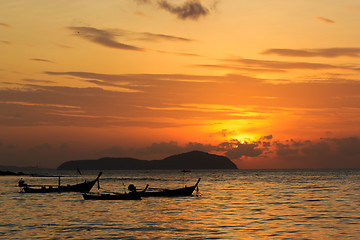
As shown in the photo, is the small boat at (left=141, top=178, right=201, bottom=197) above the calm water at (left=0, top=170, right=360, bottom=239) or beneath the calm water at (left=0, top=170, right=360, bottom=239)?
above

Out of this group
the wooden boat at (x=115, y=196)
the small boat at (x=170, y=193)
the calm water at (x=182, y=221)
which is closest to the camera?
the calm water at (x=182, y=221)

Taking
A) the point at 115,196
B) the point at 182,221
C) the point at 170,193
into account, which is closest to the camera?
the point at 182,221

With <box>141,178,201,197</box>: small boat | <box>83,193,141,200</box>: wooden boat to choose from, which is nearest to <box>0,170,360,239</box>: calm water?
<box>83,193,141,200</box>: wooden boat

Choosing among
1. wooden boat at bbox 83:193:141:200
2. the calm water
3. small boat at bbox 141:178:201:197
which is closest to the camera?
the calm water

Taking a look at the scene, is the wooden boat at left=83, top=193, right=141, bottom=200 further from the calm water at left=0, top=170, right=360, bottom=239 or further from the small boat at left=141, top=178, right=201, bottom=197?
the calm water at left=0, top=170, right=360, bottom=239

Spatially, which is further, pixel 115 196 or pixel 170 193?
pixel 170 193

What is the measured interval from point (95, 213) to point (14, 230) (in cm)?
1697

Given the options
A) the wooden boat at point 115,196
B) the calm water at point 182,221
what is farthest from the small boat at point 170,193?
the calm water at point 182,221

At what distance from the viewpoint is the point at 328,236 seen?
4172cm

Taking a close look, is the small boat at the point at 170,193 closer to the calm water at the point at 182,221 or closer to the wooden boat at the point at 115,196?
the wooden boat at the point at 115,196

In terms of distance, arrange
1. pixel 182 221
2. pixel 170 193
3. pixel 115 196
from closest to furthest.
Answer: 1. pixel 182 221
2. pixel 115 196
3. pixel 170 193

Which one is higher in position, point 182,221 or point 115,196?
point 115,196

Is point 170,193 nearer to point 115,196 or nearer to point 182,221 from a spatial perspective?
point 115,196

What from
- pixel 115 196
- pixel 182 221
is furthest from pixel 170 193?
pixel 182 221
